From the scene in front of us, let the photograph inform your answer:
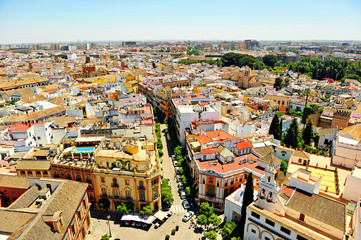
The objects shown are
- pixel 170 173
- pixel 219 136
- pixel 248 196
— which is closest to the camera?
pixel 248 196

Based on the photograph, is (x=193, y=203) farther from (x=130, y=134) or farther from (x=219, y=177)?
(x=130, y=134)

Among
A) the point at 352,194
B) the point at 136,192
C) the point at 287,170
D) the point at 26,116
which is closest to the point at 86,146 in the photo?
the point at 136,192

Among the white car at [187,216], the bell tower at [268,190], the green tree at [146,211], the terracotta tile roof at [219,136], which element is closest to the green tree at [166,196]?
the green tree at [146,211]

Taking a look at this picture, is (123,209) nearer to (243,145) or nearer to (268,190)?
(268,190)

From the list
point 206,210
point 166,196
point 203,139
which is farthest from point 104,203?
point 203,139

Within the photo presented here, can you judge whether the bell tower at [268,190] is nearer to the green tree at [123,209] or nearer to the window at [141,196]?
the window at [141,196]
